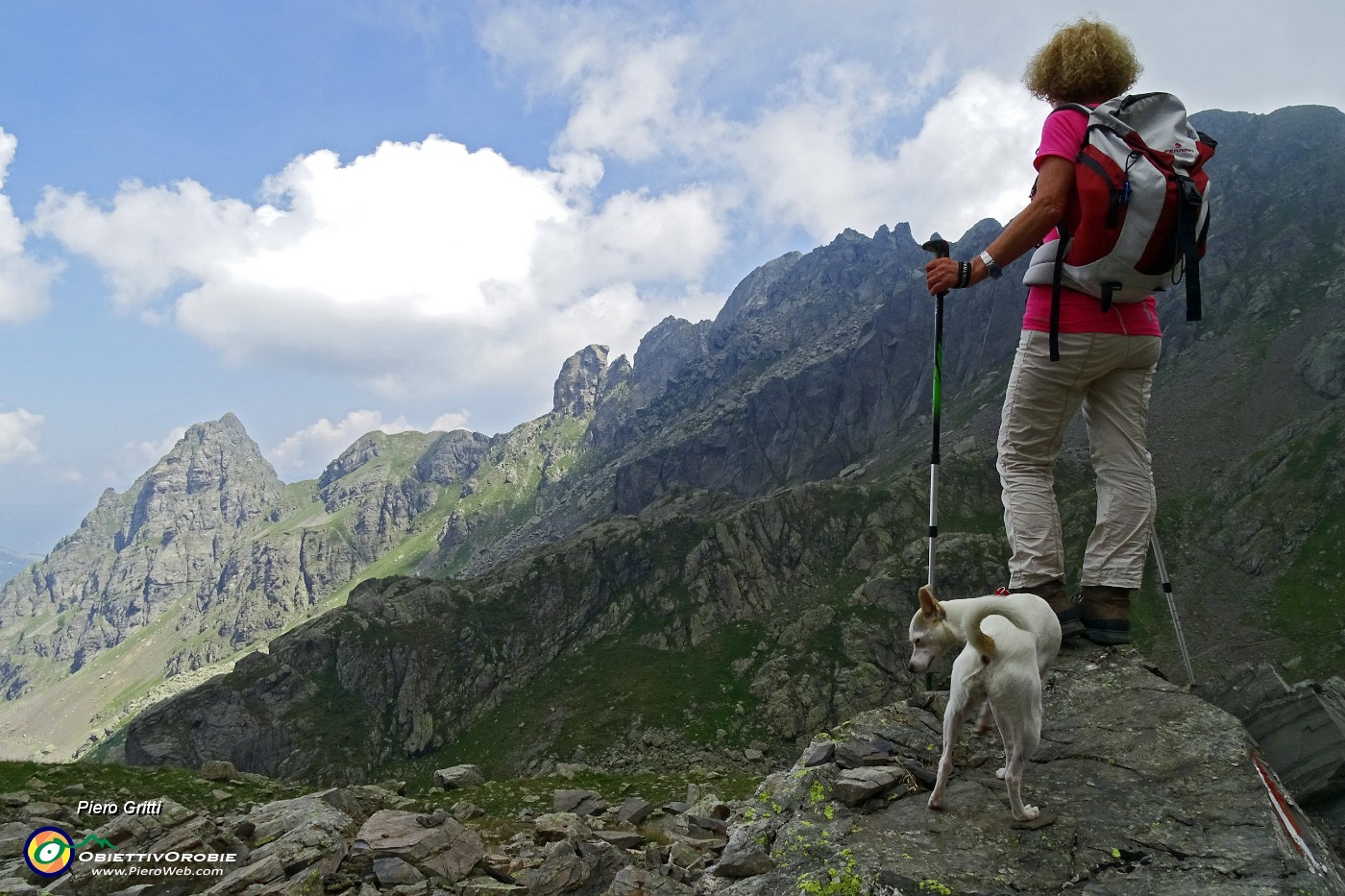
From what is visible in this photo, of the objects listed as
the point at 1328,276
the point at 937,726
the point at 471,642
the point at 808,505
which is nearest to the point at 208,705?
the point at 471,642

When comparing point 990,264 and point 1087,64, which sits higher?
point 1087,64

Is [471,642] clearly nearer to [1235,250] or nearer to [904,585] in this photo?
[904,585]

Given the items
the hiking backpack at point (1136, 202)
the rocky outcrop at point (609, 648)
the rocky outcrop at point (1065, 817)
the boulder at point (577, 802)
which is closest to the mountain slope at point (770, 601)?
the rocky outcrop at point (609, 648)

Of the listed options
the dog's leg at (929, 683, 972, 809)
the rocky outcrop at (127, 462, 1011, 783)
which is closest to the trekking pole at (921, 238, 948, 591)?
the dog's leg at (929, 683, 972, 809)

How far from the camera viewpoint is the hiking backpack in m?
6.55

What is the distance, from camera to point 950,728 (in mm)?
6035

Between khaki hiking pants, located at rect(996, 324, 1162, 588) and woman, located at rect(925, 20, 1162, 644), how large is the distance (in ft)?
0.04

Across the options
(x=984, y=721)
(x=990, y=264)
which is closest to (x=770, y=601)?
(x=984, y=721)

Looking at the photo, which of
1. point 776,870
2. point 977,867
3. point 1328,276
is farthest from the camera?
point 1328,276

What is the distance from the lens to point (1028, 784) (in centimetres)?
636

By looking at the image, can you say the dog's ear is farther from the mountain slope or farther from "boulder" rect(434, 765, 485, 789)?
the mountain slope

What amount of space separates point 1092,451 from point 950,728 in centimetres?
418

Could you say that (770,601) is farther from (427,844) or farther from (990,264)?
(990,264)

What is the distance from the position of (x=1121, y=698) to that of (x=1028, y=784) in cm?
172
